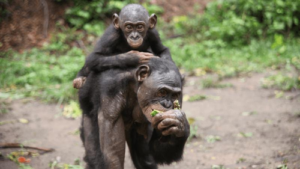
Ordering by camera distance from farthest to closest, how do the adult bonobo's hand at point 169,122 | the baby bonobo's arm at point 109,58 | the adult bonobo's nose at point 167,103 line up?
the baby bonobo's arm at point 109,58 < the adult bonobo's nose at point 167,103 < the adult bonobo's hand at point 169,122

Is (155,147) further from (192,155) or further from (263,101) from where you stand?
(263,101)

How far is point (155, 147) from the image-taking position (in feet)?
13.2

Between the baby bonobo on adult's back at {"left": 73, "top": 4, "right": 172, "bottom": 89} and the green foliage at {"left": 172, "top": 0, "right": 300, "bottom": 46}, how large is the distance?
20.2 ft

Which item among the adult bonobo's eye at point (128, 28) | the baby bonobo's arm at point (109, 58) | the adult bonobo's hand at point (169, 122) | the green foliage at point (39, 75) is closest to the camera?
the adult bonobo's hand at point (169, 122)

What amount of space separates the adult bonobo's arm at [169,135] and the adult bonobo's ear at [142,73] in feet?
1.69

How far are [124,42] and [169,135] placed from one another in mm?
1585

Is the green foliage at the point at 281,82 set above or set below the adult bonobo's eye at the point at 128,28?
below

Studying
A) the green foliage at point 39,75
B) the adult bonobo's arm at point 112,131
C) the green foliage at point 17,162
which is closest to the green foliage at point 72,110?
the green foliage at point 39,75

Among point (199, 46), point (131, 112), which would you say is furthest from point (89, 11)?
point (131, 112)

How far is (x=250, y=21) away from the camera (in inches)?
424

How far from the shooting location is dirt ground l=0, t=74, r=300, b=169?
16.9 ft

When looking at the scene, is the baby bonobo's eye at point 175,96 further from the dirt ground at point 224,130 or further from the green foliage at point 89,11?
the green foliage at point 89,11

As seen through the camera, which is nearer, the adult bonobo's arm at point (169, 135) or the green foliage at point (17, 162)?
the adult bonobo's arm at point (169, 135)

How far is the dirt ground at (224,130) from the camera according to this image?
5137 millimetres
